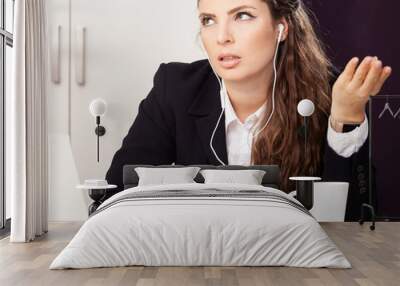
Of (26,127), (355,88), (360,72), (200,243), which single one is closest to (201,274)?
(200,243)

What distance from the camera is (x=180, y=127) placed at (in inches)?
244

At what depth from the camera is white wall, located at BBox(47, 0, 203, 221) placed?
6.39 metres

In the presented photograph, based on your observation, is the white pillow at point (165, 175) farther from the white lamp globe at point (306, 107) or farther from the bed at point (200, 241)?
the bed at point (200, 241)

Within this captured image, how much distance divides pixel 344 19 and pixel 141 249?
3.68 m

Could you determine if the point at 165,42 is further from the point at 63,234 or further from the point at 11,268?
the point at 11,268

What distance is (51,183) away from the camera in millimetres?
6465

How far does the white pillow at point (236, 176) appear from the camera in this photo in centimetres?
557

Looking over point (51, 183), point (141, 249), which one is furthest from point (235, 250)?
point (51, 183)

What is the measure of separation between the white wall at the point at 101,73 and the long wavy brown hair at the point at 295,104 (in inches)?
41.1

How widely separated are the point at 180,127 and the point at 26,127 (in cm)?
160

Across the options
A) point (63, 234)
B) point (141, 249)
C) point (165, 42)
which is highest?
point (165, 42)

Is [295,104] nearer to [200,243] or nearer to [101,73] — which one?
[101,73]

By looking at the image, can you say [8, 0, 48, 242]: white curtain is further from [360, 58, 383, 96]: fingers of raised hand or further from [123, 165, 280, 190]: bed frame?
[360, 58, 383, 96]: fingers of raised hand

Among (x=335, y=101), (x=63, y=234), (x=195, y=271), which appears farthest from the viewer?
(x=335, y=101)
